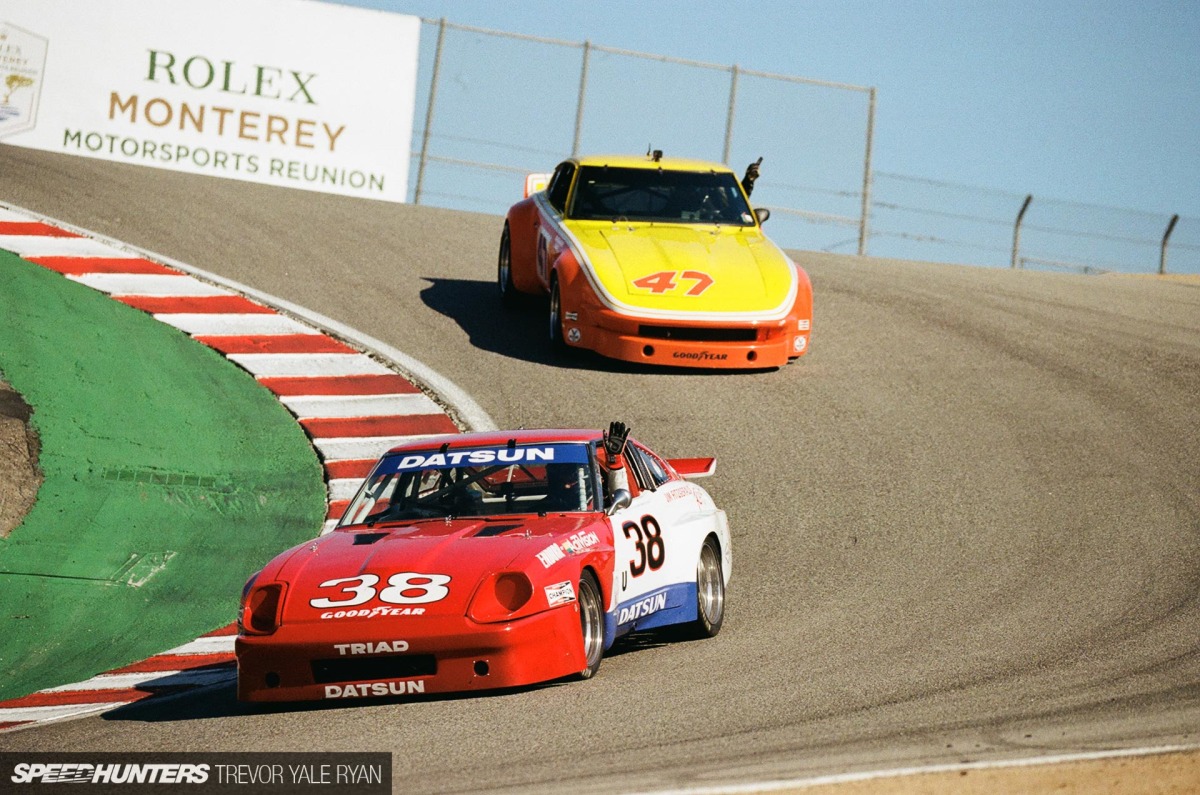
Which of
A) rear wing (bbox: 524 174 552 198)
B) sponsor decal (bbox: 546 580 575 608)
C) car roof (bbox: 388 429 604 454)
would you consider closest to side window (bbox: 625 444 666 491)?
car roof (bbox: 388 429 604 454)

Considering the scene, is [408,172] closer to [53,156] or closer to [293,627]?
[53,156]

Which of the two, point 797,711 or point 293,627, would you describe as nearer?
point 797,711

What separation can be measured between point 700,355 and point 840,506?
3015 millimetres

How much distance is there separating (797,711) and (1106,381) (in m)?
8.49

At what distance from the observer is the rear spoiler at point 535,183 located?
52.4 feet

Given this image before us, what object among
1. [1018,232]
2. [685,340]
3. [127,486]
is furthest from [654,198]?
[1018,232]

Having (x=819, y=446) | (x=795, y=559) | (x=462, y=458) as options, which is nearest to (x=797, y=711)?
(x=462, y=458)

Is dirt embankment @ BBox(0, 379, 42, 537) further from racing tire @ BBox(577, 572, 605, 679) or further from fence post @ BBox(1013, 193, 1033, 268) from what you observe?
fence post @ BBox(1013, 193, 1033, 268)

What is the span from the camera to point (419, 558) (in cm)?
664

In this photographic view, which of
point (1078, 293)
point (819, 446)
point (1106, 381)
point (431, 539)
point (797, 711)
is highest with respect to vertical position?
point (1078, 293)

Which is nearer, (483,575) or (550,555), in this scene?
(483,575)

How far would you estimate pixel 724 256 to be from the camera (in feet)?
44.7

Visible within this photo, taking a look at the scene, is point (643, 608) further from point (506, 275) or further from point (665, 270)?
point (506, 275)

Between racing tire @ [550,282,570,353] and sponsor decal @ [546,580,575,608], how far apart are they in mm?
7234
